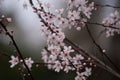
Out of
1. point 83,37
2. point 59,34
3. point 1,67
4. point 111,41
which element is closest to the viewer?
point 59,34

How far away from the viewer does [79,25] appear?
2.51m

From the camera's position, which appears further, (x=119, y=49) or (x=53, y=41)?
(x=119, y=49)

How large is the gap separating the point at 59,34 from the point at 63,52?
0.12 metres

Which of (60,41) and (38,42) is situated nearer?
(60,41)

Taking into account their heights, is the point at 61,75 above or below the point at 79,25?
below

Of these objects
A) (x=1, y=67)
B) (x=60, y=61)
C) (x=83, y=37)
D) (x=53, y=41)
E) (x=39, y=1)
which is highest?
(x=39, y=1)

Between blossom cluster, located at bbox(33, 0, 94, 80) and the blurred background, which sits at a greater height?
blossom cluster, located at bbox(33, 0, 94, 80)

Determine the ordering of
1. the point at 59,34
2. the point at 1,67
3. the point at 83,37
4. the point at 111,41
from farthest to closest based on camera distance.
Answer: the point at 1,67
the point at 83,37
the point at 111,41
the point at 59,34

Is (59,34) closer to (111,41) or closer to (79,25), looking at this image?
(79,25)

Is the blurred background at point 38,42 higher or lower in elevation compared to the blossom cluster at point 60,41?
lower

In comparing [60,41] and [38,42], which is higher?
[60,41]

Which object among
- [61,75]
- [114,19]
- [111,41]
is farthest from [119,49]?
[114,19]

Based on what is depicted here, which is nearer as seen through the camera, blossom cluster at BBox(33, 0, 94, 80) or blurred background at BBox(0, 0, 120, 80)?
blossom cluster at BBox(33, 0, 94, 80)

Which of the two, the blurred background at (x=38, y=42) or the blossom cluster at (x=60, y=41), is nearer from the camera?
the blossom cluster at (x=60, y=41)
